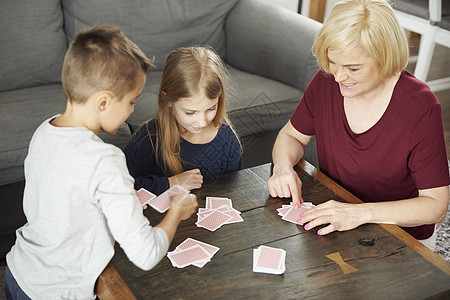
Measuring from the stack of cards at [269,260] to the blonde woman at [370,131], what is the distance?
0.54 feet

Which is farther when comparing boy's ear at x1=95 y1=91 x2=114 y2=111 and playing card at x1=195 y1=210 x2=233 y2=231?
playing card at x1=195 y1=210 x2=233 y2=231

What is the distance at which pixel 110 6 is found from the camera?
10.2ft

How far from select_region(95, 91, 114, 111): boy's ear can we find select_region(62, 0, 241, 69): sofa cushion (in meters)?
1.98

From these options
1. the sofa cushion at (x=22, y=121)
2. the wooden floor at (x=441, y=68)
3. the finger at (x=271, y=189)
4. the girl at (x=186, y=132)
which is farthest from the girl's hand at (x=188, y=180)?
the wooden floor at (x=441, y=68)

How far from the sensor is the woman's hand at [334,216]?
1.56 metres

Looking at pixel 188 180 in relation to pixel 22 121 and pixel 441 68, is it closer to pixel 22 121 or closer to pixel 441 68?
pixel 22 121

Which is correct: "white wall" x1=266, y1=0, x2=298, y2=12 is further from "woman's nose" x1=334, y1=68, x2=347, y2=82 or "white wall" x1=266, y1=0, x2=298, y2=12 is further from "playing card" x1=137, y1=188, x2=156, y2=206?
"playing card" x1=137, y1=188, x2=156, y2=206

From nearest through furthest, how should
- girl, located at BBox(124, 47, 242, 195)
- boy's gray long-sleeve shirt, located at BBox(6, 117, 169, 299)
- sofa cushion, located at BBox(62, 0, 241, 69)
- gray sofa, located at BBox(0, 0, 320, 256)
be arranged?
boy's gray long-sleeve shirt, located at BBox(6, 117, 169, 299), girl, located at BBox(124, 47, 242, 195), gray sofa, located at BBox(0, 0, 320, 256), sofa cushion, located at BBox(62, 0, 241, 69)

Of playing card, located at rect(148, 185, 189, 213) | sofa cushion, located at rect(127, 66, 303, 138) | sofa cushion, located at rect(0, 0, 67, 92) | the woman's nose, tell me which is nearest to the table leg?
playing card, located at rect(148, 185, 189, 213)

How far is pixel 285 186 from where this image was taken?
5.60ft

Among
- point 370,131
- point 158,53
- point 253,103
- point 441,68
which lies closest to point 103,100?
point 370,131

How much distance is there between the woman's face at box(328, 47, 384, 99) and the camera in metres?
1.64

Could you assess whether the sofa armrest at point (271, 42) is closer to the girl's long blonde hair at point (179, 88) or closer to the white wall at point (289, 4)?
the white wall at point (289, 4)

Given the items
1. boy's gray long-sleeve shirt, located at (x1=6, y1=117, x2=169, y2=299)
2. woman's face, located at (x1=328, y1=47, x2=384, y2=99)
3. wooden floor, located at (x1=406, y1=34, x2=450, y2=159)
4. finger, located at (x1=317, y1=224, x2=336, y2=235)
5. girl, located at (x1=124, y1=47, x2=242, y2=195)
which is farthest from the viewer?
wooden floor, located at (x1=406, y1=34, x2=450, y2=159)
